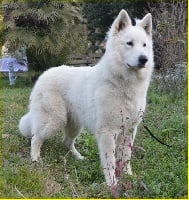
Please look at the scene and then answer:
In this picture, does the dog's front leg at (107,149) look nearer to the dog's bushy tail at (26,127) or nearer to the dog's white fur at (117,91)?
the dog's white fur at (117,91)

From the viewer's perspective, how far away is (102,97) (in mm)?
4277

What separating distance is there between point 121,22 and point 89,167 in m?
1.68

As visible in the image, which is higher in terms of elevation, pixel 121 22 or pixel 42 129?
pixel 121 22

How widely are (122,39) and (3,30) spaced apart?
8407 millimetres

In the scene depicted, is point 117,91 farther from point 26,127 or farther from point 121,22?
point 26,127

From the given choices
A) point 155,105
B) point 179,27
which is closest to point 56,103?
point 155,105

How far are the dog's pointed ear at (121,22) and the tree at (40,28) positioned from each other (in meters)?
7.44

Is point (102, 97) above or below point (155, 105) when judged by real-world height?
above

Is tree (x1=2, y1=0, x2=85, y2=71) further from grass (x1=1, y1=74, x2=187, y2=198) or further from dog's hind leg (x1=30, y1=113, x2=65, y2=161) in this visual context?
dog's hind leg (x1=30, y1=113, x2=65, y2=161)

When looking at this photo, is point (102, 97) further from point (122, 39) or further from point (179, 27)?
point (179, 27)

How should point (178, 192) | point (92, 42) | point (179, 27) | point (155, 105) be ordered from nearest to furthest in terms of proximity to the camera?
point (178, 192) < point (155, 105) < point (179, 27) < point (92, 42)

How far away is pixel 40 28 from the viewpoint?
38.9ft

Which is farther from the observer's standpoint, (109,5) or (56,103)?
(109,5)

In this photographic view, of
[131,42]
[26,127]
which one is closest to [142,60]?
[131,42]
